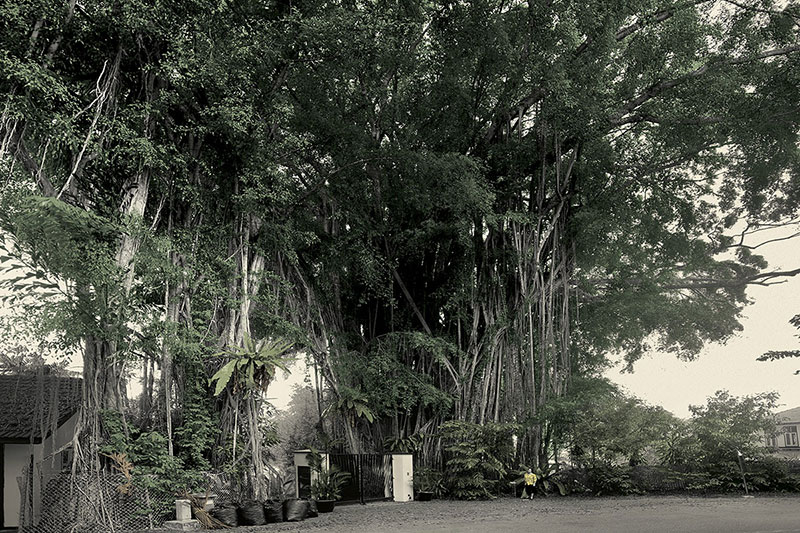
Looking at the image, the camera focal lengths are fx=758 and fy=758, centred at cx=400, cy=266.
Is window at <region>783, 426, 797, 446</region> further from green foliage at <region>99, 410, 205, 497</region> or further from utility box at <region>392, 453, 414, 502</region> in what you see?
green foliage at <region>99, 410, 205, 497</region>

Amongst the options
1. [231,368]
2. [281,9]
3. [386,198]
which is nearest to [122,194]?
[231,368]

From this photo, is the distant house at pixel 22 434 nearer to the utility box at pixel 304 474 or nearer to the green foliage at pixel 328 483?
the utility box at pixel 304 474

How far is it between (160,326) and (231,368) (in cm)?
139

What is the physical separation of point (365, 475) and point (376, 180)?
649 centimetres

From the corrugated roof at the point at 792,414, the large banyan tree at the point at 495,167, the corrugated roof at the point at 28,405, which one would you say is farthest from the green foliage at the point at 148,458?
the corrugated roof at the point at 792,414

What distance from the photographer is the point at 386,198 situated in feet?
57.9

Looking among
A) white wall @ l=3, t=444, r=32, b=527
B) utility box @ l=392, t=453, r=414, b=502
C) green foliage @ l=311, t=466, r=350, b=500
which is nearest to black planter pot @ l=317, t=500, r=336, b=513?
green foliage @ l=311, t=466, r=350, b=500

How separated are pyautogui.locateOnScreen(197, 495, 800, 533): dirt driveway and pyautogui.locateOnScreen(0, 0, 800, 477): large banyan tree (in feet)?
7.66

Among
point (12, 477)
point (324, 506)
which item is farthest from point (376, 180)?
point (12, 477)

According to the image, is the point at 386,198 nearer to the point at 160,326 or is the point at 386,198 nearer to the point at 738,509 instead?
the point at 160,326

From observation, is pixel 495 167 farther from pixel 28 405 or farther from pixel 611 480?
pixel 28 405

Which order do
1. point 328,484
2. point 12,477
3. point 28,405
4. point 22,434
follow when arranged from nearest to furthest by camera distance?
1. point 22,434
2. point 12,477
3. point 28,405
4. point 328,484

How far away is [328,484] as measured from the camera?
47.6ft

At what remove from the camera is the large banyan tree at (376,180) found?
1207 centimetres
